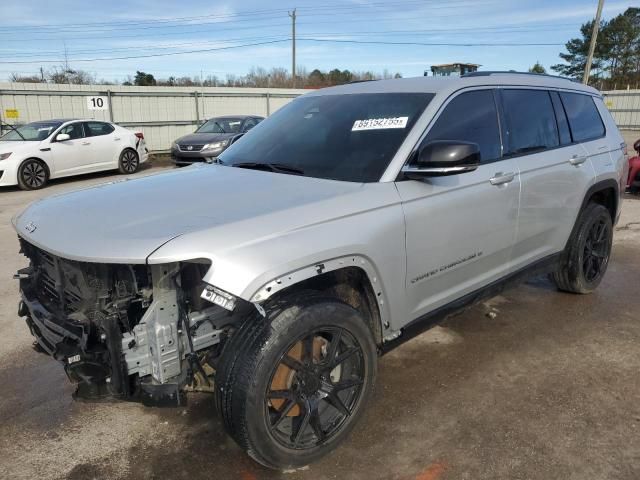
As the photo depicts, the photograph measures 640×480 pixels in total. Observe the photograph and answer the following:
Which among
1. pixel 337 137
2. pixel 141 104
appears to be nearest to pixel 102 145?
pixel 141 104

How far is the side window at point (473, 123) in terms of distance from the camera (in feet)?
10.6

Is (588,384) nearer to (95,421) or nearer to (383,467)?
(383,467)

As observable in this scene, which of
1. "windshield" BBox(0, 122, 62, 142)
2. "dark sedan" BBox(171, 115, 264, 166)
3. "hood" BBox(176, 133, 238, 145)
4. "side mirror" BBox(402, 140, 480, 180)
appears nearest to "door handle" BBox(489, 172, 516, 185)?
"side mirror" BBox(402, 140, 480, 180)

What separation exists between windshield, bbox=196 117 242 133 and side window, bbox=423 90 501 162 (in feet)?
42.0

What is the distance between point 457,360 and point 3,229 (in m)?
7.20

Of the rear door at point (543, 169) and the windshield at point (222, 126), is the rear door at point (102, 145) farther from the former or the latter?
the rear door at point (543, 169)

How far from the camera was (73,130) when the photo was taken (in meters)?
13.0

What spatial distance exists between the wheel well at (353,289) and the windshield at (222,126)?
44.3 ft

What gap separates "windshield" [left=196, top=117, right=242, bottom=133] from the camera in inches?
621

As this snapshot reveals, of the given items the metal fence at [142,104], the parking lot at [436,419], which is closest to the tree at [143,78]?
the metal fence at [142,104]

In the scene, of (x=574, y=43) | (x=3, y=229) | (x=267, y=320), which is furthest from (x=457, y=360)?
(x=574, y=43)

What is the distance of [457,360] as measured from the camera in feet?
12.4

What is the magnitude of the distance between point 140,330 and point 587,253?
3.99 meters

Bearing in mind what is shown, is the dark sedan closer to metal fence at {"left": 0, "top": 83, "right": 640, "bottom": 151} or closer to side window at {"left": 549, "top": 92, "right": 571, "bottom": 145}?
metal fence at {"left": 0, "top": 83, "right": 640, "bottom": 151}
